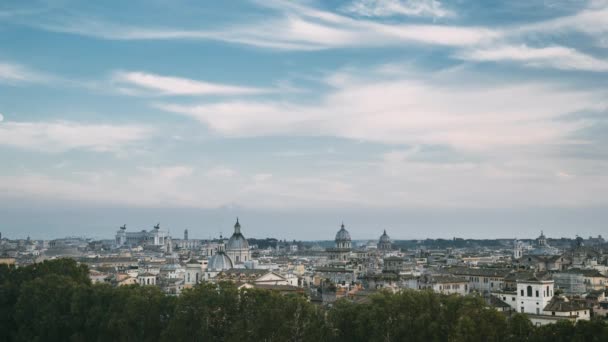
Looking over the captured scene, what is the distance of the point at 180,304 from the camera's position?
161 ft

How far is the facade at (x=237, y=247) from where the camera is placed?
135750 mm

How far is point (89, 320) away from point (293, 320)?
1540 centimetres

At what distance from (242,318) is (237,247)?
294 feet

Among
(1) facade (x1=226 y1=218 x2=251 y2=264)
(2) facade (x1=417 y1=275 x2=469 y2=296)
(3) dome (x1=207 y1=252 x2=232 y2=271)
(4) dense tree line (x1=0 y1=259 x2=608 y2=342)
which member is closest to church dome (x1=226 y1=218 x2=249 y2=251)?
(1) facade (x1=226 y1=218 x2=251 y2=264)

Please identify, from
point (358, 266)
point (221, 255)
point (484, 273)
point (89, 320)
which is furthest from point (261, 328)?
point (358, 266)

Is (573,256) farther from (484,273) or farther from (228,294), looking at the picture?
(228,294)

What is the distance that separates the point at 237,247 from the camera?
137 meters

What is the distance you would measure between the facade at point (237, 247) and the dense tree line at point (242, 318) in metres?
74.8

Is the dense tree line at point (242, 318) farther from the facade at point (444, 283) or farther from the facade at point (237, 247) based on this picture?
the facade at point (237, 247)

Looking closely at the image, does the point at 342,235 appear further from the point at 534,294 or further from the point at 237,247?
the point at 534,294

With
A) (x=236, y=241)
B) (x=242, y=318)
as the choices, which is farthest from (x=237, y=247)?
(x=242, y=318)

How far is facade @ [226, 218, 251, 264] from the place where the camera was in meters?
136

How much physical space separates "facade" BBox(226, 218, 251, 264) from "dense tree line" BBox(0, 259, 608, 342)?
245ft

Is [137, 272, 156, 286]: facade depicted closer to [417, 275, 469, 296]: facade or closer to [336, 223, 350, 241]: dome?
[417, 275, 469, 296]: facade
